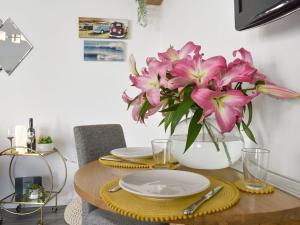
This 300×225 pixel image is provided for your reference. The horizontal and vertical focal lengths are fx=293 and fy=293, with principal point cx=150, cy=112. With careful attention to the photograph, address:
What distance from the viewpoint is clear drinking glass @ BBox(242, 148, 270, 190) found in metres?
0.86

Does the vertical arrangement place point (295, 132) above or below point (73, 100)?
below

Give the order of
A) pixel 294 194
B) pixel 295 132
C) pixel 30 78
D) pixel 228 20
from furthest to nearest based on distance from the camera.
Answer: pixel 30 78 < pixel 228 20 < pixel 295 132 < pixel 294 194

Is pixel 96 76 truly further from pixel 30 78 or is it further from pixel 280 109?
pixel 280 109

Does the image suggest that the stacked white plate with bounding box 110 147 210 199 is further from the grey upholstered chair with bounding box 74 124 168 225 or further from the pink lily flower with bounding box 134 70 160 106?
the grey upholstered chair with bounding box 74 124 168 225

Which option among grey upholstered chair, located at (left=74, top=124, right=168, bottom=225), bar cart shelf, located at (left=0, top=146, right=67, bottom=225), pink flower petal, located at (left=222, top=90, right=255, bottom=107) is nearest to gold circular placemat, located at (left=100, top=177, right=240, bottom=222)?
pink flower petal, located at (left=222, top=90, right=255, bottom=107)

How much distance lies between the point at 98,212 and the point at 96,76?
198 centimetres

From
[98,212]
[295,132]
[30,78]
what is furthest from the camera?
[30,78]

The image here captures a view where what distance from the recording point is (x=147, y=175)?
0.89m

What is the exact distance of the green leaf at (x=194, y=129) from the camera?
79 centimetres

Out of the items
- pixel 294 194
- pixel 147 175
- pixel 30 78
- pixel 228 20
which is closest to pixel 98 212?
pixel 147 175

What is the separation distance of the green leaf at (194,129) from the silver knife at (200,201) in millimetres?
134

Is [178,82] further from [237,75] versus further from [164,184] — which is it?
[164,184]

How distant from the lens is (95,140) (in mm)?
1678

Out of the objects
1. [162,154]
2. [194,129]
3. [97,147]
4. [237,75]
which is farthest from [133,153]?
[237,75]
